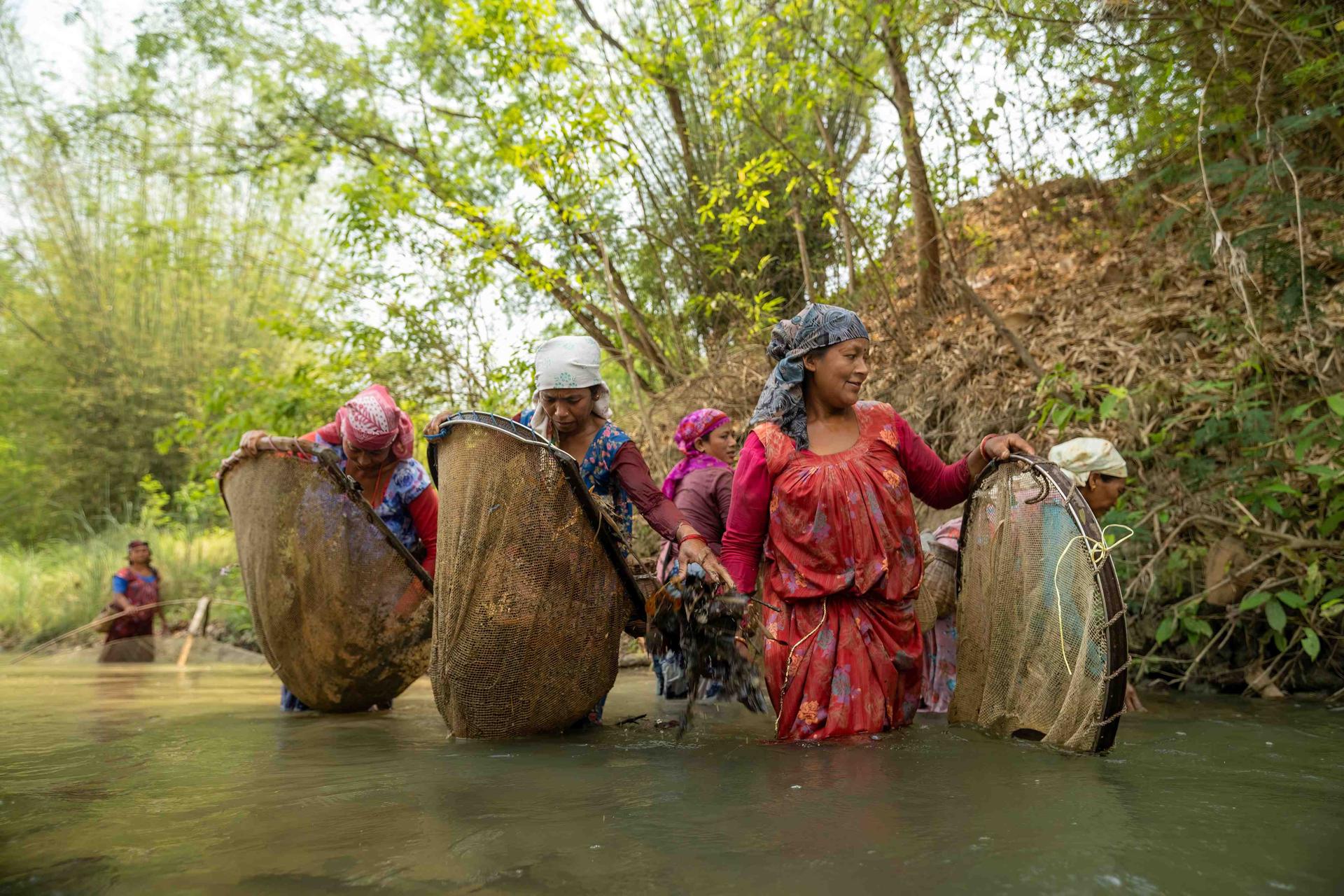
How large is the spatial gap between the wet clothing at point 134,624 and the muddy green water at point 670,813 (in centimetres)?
678

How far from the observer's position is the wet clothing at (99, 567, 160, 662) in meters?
10.3

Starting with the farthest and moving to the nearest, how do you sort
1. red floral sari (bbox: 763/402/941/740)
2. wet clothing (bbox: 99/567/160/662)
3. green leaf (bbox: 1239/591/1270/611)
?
1. wet clothing (bbox: 99/567/160/662)
2. green leaf (bbox: 1239/591/1270/611)
3. red floral sari (bbox: 763/402/941/740)

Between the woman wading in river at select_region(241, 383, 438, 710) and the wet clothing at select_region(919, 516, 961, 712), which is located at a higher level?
the woman wading in river at select_region(241, 383, 438, 710)

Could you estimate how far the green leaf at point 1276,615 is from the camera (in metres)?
4.76

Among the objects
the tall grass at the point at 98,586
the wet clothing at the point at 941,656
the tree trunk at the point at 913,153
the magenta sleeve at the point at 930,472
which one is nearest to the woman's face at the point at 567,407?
the magenta sleeve at the point at 930,472

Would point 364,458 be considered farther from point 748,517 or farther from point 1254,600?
point 1254,600

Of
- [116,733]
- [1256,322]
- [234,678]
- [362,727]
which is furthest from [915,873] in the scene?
[234,678]

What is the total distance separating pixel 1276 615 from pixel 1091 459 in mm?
1350

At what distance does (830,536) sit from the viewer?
135 inches

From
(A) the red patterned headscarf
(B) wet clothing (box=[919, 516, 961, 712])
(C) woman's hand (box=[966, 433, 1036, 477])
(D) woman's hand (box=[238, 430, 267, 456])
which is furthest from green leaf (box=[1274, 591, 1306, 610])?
(D) woman's hand (box=[238, 430, 267, 456])

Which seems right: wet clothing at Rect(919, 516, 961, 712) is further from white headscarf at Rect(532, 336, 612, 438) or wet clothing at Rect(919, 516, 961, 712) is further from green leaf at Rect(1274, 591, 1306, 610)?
white headscarf at Rect(532, 336, 612, 438)

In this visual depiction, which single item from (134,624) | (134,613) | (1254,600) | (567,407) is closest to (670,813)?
(567,407)

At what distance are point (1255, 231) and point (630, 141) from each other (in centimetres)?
503

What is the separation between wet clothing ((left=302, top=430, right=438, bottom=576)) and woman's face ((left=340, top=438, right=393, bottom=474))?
3.2 inches
